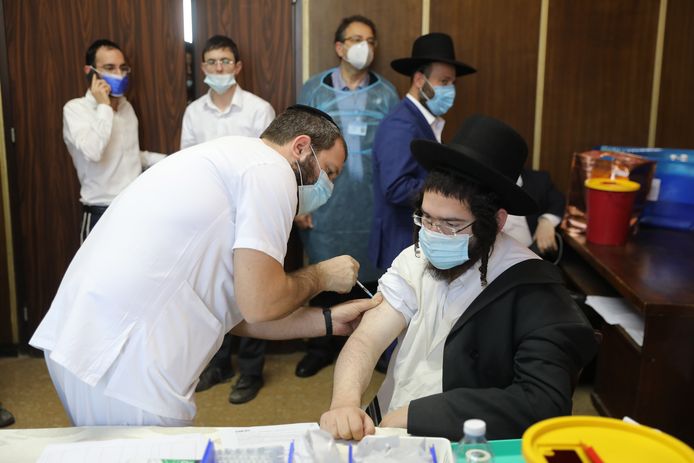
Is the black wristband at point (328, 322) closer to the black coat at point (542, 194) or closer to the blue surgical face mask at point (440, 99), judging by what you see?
the blue surgical face mask at point (440, 99)

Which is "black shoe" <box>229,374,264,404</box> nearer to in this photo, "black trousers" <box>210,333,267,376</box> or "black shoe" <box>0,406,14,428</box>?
"black trousers" <box>210,333,267,376</box>

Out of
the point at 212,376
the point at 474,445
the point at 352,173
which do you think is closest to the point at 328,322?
the point at 474,445

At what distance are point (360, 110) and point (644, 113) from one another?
66.3 inches

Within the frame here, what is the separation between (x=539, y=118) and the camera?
13.1ft

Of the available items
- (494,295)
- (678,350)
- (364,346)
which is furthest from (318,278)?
(678,350)

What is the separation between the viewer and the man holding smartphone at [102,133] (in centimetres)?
348

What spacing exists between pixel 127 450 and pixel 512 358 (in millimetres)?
847

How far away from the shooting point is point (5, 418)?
315 centimetres

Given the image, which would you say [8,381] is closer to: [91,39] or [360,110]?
[91,39]

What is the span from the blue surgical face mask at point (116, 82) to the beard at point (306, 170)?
6.96 ft

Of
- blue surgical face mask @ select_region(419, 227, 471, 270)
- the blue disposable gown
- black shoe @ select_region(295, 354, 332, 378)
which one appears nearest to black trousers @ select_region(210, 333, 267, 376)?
black shoe @ select_region(295, 354, 332, 378)

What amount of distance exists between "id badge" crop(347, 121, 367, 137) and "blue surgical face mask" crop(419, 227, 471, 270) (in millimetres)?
1914

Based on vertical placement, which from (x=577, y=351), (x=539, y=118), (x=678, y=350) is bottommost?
(x=678, y=350)

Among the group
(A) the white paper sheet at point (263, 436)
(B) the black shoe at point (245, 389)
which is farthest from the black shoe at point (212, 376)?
(A) the white paper sheet at point (263, 436)
